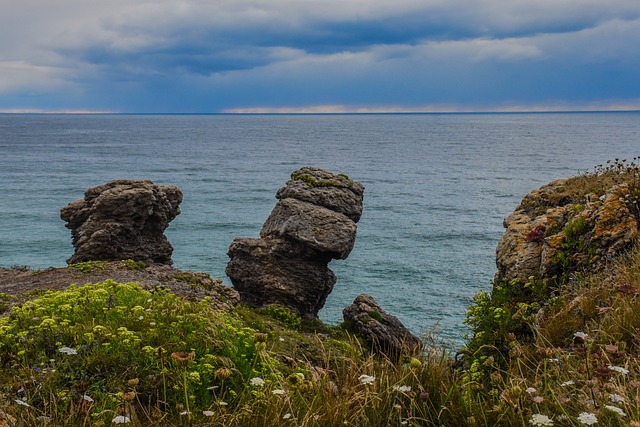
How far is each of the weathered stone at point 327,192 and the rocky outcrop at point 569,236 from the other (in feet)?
26.1

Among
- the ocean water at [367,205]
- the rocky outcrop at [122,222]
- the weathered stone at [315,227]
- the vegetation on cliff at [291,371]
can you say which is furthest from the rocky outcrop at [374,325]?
the rocky outcrop at [122,222]

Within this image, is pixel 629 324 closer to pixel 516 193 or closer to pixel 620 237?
pixel 620 237

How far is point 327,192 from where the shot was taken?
21.7m

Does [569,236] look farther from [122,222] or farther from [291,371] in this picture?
[122,222]

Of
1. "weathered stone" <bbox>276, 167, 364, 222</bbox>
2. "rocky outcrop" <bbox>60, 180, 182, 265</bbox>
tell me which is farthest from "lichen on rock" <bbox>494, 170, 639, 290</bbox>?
"rocky outcrop" <bbox>60, 180, 182, 265</bbox>

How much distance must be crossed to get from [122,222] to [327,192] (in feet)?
25.9

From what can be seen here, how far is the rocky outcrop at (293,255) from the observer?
20156 millimetres

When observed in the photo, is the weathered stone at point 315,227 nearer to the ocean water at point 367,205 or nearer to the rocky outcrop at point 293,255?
the rocky outcrop at point 293,255

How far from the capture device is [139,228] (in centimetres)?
2208

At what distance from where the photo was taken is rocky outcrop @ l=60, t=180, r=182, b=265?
21.2 metres

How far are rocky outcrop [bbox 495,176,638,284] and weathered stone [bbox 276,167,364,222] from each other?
26.1 ft

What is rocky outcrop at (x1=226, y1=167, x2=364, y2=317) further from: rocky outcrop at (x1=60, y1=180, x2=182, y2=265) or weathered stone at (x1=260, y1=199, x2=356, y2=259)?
rocky outcrop at (x1=60, y1=180, x2=182, y2=265)

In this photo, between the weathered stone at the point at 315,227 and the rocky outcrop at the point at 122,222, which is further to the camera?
the rocky outcrop at the point at 122,222

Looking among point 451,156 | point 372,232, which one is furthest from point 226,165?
point 372,232
